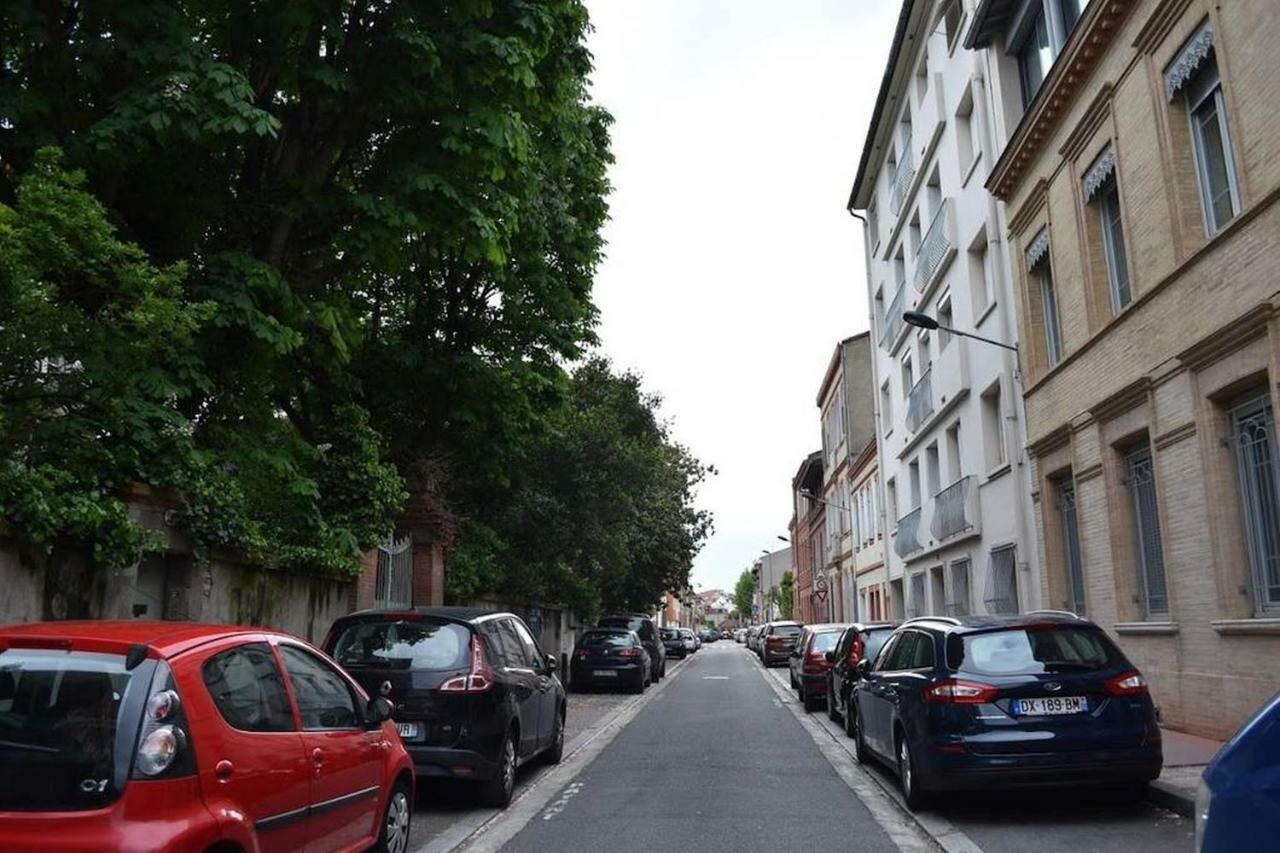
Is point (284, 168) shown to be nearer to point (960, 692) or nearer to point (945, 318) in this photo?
point (960, 692)

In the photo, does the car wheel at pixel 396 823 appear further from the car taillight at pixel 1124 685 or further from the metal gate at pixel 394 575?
the metal gate at pixel 394 575

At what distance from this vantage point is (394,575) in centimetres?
1700

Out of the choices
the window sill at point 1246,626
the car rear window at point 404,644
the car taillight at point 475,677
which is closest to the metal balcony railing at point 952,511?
the window sill at point 1246,626

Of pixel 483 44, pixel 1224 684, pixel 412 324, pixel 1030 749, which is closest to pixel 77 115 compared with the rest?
pixel 483 44

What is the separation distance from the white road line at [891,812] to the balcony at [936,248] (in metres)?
11.3

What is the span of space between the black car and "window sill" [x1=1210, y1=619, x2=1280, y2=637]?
7.16 m

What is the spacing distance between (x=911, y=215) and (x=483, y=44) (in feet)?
64.1

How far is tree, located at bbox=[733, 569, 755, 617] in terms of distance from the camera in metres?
160

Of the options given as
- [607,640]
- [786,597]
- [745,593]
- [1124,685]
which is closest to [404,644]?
[1124,685]

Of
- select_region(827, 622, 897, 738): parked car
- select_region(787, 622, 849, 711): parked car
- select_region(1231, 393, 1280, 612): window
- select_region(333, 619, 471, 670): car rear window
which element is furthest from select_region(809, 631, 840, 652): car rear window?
select_region(333, 619, 471, 670): car rear window

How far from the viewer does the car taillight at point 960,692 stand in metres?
8.08

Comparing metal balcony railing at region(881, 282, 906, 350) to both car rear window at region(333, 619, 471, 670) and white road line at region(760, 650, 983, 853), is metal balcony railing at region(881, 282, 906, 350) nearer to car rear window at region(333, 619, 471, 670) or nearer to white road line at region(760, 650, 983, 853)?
white road line at region(760, 650, 983, 853)

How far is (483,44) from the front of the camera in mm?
10125

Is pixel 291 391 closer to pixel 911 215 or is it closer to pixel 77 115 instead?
pixel 77 115
